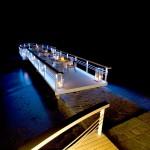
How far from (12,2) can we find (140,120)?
166ft

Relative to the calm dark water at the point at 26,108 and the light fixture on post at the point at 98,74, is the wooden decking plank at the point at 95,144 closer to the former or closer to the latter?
the calm dark water at the point at 26,108

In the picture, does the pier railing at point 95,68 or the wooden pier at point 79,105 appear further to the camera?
the pier railing at point 95,68

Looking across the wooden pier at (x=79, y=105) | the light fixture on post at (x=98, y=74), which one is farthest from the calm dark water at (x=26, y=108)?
the light fixture on post at (x=98, y=74)

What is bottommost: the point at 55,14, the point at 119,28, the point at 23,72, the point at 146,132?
the point at 23,72

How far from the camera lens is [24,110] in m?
6.33

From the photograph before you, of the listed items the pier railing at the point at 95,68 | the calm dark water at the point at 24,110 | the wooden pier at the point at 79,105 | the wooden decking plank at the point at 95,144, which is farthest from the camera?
the pier railing at the point at 95,68

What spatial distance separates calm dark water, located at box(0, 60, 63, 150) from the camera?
4.92 metres

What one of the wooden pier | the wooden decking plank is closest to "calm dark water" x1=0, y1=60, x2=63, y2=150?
the wooden pier

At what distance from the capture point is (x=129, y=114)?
5.32 meters

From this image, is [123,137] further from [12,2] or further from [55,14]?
[12,2]

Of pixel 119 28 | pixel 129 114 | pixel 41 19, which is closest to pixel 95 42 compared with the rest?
pixel 119 28

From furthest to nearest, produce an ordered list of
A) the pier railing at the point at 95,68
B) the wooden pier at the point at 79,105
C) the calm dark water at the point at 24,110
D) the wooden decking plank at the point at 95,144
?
the pier railing at the point at 95,68, the calm dark water at the point at 24,110, the wooden decking plank at the point at 95,144, the wooden pier at the point at 79,105

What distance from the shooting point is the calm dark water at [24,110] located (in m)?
4.92

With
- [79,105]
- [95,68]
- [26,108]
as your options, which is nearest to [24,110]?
[26,108]
